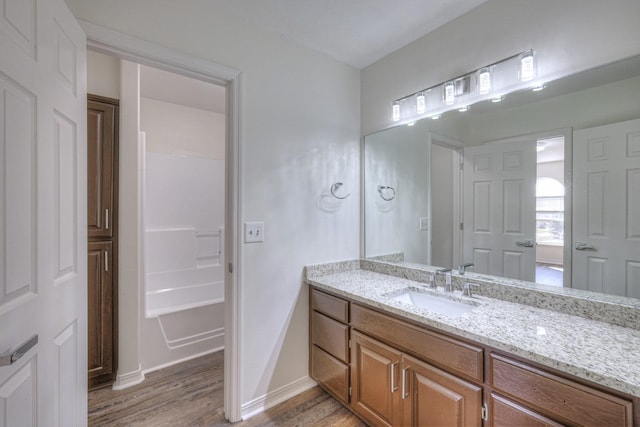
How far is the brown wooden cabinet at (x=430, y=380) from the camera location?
35.2 inches

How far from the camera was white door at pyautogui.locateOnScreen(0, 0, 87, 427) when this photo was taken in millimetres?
783

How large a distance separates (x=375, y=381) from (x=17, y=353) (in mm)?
1433

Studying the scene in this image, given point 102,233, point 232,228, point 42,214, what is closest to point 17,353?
point 42,214

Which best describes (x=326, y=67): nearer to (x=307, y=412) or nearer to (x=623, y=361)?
(x=623, y=361)

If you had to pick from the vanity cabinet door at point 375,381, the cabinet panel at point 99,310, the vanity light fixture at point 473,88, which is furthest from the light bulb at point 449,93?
the cabinet panel at point 99,310

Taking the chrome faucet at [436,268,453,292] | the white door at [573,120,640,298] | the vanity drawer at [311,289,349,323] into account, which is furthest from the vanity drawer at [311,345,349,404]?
the white door at [573,120,640,298]

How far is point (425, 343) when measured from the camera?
128 centimetres

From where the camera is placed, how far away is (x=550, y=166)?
1.42 metres

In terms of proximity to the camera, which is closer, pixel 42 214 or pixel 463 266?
pixel 42 214

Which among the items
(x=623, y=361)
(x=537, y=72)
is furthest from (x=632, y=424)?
(x=537, y=72)

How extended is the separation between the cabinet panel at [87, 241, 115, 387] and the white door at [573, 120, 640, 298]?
2.70m

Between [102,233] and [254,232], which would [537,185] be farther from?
[102,233]

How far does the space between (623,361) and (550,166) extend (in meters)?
0.89

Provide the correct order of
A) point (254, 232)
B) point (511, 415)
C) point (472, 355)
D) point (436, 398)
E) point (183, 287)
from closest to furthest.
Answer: point (511, 415)
point (472, 355)
point (436, 398)
point (254, 232)
point (183, 287)
